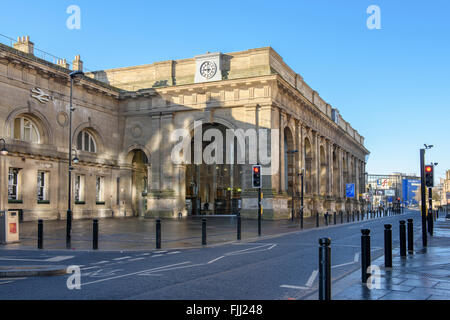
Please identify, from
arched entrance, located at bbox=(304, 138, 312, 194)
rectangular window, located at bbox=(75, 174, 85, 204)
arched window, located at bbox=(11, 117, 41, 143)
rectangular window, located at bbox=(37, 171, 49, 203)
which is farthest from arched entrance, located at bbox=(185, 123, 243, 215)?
arched window, located at bbox=(11, 117, 41, 143)

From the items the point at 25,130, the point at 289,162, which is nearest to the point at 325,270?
the point at 25,130

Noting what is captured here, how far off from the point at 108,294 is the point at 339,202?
2411 inches

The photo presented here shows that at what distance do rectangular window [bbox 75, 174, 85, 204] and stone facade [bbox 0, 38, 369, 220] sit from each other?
341 millimetres

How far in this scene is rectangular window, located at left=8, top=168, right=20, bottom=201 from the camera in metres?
30.9

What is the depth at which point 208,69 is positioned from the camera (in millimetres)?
40719

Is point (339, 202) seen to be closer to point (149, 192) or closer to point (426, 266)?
point (149, 192)

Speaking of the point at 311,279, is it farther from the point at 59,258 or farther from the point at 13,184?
the point at 13,184

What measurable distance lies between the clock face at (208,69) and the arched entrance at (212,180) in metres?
8.27

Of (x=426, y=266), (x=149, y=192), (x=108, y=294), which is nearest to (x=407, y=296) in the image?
(x=426, y=266)

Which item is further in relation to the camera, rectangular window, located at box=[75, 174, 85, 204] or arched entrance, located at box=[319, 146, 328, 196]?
arched entrance, located at box=[319, 146, 328, 196]

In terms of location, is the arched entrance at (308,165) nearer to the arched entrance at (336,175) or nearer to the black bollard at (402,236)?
the arched entrance at (336,175)

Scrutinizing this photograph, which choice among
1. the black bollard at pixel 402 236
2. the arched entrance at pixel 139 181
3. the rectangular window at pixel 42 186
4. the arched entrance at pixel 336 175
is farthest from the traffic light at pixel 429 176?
the arched entrance at pixel 336 175

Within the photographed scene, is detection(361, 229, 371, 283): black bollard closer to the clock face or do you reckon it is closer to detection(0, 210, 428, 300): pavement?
detection(0, 210, 428, 300): pavement
